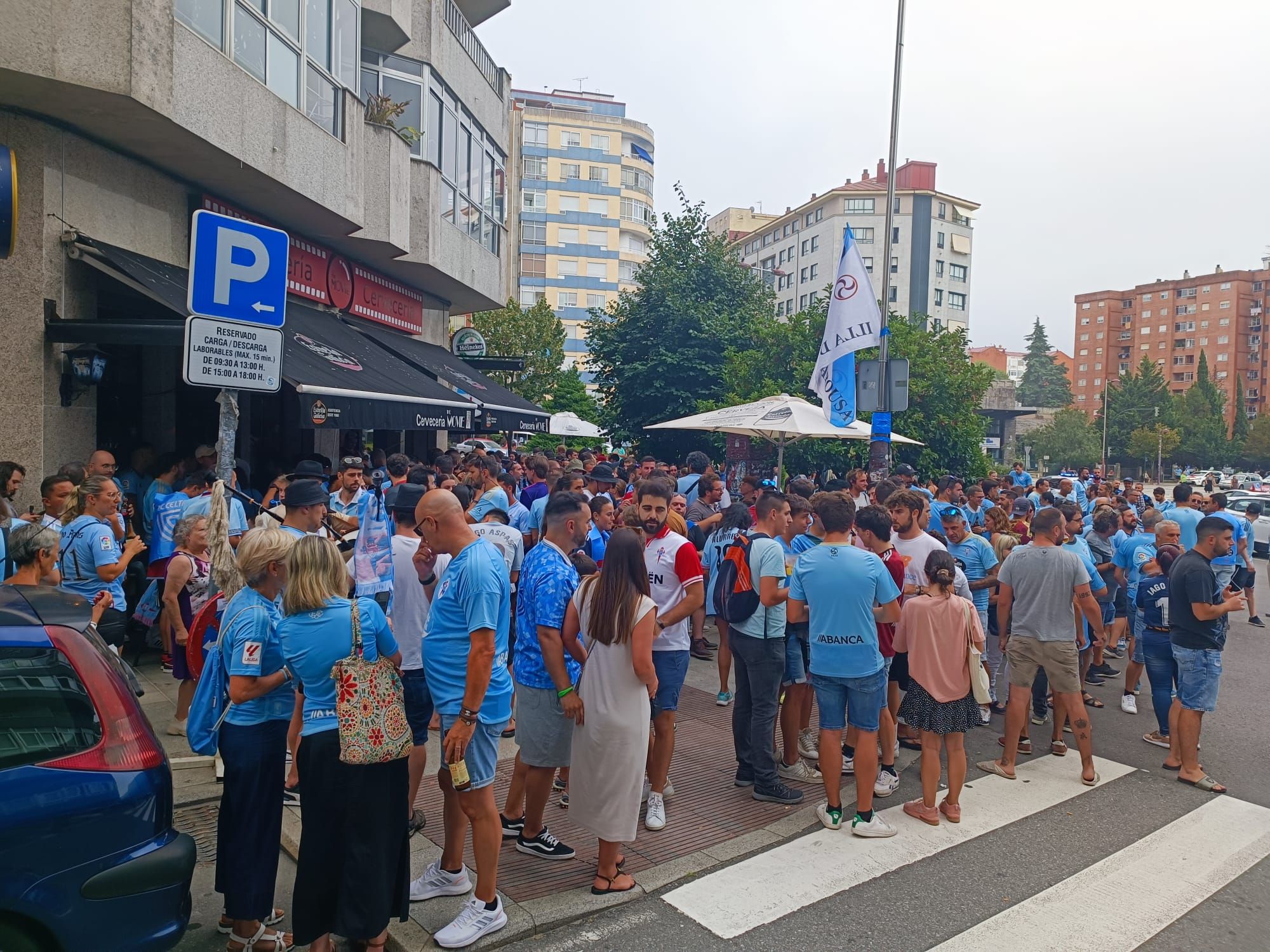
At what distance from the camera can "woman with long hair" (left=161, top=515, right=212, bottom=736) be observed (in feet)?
18.1

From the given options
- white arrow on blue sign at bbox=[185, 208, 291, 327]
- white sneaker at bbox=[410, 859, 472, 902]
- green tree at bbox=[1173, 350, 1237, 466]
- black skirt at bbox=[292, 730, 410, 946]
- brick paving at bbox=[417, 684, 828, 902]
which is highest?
green tree at bbox=[1173, 350, 1237, 466]

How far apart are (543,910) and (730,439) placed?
14411 mm

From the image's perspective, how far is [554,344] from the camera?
3594 centimetres

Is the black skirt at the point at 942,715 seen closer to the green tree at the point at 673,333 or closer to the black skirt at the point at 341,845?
the black skirt at the point at 341,845

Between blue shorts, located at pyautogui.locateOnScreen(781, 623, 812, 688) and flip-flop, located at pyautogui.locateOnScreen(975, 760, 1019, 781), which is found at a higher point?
blue shorts, located at pyautogui.locateOnScreen(781, 623, 812, 688)

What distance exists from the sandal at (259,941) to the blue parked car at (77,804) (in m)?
0.47

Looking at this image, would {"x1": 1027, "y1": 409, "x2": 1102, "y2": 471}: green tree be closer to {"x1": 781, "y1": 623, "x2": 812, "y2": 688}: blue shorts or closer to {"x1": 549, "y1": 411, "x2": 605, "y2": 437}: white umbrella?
{"x1": 549, "y1": 411, "x2": 605, "y2": 437}: white umbrella

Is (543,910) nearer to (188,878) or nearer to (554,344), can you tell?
(188,878)

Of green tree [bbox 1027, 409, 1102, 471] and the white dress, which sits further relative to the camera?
green tree [bbox 1027, 409, 1102, 471]

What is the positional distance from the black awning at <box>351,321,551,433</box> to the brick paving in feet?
27.7

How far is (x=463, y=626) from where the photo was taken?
12.4 ft

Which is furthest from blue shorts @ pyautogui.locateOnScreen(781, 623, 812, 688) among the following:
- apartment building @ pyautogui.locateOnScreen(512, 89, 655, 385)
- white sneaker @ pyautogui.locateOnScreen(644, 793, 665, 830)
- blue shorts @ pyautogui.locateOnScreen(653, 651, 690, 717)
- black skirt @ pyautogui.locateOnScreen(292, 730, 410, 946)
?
apartment building @ pyautogui.locateOnScreen(512, 89, 655, 385)

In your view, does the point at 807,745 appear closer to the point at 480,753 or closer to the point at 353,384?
the point at 480,753

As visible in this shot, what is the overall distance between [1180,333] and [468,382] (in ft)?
390
